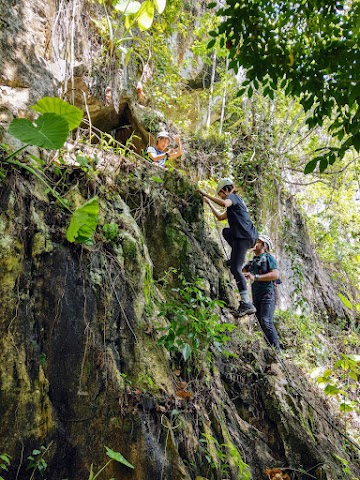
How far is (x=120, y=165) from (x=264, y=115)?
23.6ft

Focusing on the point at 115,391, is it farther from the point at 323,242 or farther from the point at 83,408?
the point at 323,242

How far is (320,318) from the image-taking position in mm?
9594

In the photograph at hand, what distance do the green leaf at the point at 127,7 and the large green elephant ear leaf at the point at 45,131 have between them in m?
2.91

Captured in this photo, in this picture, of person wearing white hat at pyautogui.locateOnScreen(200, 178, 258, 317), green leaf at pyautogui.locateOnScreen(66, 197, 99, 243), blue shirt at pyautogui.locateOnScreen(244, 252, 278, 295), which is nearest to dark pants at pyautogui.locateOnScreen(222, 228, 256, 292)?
person wearing white hat at pyautogui.locateOnScreen(200, 178, 258, 317)

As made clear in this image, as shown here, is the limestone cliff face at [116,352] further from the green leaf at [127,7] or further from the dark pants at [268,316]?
the green leaf at [127,7]

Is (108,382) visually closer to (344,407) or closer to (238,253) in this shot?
(344,407)

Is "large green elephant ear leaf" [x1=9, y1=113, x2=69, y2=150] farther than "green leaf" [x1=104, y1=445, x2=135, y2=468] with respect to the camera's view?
Yes

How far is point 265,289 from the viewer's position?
5.75 m

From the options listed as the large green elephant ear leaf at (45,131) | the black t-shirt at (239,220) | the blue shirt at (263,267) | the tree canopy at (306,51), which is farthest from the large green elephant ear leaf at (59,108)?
the blue shirt at (263,267)

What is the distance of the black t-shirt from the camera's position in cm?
525

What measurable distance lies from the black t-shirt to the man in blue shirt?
63cm

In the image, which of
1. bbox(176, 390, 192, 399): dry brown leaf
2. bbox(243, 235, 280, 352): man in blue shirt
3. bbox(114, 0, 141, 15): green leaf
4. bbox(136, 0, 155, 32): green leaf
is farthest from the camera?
bbox(243, 235, 280, 352): man in blue shirt

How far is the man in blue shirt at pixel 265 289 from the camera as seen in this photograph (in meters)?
5.67

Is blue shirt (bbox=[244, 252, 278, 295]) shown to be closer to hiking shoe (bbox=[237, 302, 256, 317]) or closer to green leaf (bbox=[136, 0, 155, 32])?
hiking shoe (bbox=[237, 302, 256, 317])
